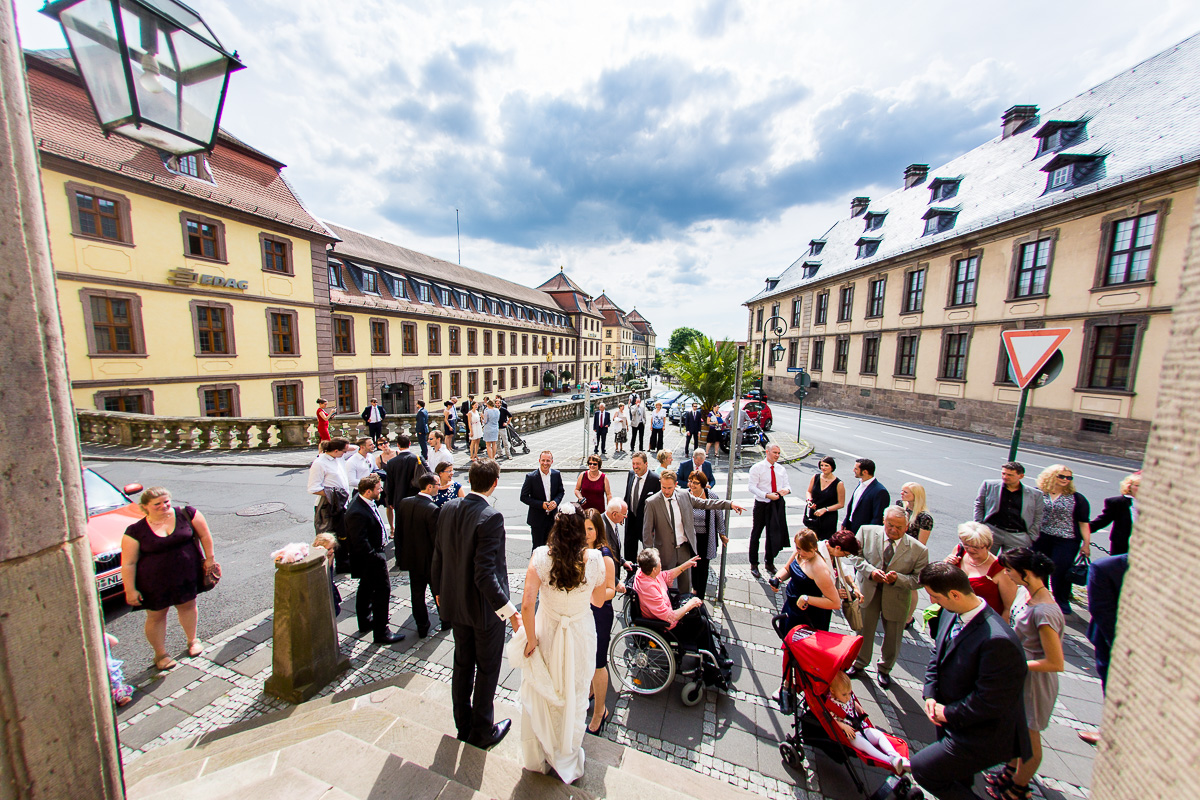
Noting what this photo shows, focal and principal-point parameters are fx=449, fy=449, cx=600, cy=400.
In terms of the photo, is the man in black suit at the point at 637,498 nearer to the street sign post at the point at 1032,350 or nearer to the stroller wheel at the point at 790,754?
the stroller wheel at the point at 790,754

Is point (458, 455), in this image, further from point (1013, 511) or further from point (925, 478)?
point (925, 478)

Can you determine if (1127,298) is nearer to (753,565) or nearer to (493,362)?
(753,565)

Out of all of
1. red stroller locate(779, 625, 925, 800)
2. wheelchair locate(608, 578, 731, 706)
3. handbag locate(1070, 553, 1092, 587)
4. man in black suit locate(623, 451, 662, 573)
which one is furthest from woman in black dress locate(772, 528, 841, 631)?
handbag locate(1070, 553, 1092, 587)

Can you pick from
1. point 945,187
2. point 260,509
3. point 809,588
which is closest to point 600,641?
point 809,588

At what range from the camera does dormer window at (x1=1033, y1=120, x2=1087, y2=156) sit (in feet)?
60.1

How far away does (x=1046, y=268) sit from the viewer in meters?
17.5

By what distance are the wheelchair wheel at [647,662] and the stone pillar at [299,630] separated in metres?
2.51

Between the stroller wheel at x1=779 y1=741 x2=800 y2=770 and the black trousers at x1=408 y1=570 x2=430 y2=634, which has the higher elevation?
the black trousers at x1=408 y1=570 x2=430 y2=634

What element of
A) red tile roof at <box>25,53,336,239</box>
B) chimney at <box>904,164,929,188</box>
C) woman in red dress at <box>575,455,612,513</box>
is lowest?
woman in red dress at <box>575,455,612,513</box>

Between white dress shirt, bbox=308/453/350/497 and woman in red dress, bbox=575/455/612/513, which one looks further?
woman in red dress, bbox=575/455/612/513

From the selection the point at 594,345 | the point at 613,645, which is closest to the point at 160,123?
the point at 613,645

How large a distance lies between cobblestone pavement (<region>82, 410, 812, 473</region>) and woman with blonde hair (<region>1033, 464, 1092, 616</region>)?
7.90 metres

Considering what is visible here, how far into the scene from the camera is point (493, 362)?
32.0 m

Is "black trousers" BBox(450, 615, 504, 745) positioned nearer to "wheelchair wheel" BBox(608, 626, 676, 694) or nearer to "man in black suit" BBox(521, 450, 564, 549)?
"wheelchair wheel" BBox(608, 626, 676, 694)
